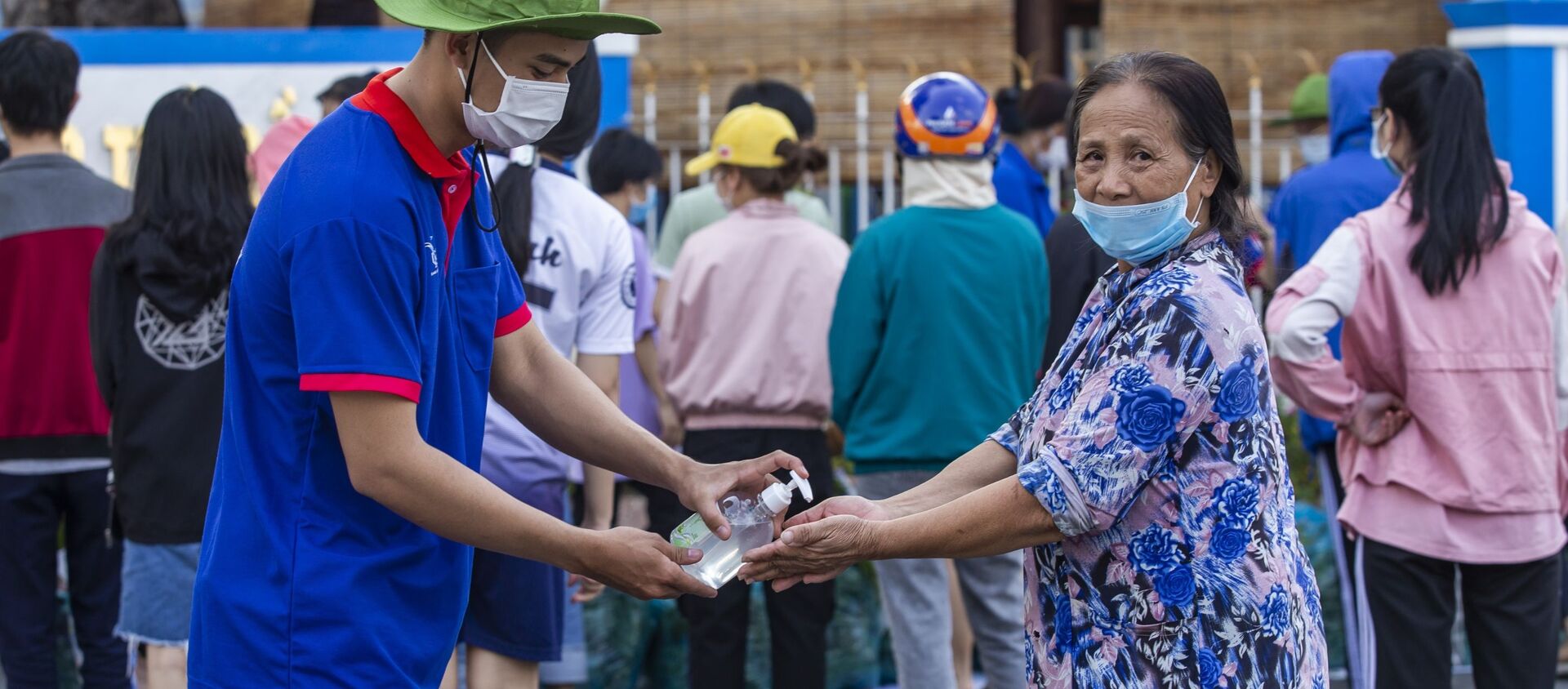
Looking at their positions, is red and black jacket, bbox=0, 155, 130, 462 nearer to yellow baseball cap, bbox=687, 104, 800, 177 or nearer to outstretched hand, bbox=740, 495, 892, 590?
yellow baseball cap, bbox=687, 104, 800, 177

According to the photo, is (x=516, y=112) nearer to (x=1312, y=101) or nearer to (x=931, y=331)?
(x=931, y=331)

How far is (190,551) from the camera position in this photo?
14.0ft

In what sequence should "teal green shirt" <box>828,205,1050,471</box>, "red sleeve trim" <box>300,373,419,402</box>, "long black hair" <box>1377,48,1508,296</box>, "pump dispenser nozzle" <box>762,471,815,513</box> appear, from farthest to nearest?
"teal green shirt" <box>828,205,1050,471</box> < "long black hair" <box>1377,48,1508,296</box> < "pump dispenser nozzle" <box>762,471,815,513</box> < "red sleeve trim" <box>300,373,419,402</box>

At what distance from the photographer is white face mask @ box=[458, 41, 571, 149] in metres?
2.40

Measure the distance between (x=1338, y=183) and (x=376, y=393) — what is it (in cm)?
372

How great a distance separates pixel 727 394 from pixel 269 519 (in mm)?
2768

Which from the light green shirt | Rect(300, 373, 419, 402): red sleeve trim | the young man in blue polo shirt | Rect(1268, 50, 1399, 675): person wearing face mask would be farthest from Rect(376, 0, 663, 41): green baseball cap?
the light green shirt

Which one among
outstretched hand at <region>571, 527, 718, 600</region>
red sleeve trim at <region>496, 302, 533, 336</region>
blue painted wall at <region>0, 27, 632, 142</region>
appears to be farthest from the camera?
blue painted wall at <region>0, 27, 632, 142</region>

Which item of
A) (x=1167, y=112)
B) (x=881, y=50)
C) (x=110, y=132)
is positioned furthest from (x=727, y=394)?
(x=881, y=50)

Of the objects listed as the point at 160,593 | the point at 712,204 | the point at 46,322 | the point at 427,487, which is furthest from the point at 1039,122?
the point at 427,487

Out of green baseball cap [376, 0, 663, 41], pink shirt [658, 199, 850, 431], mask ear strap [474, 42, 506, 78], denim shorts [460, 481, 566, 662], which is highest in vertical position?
green baseball cap [376, 0, 663, 41]

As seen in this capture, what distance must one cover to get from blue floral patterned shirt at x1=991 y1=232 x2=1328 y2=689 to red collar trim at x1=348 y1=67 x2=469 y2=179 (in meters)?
1.00

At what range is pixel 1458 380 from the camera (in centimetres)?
393

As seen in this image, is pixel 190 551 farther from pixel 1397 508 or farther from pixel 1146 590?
pixel 1397 508
